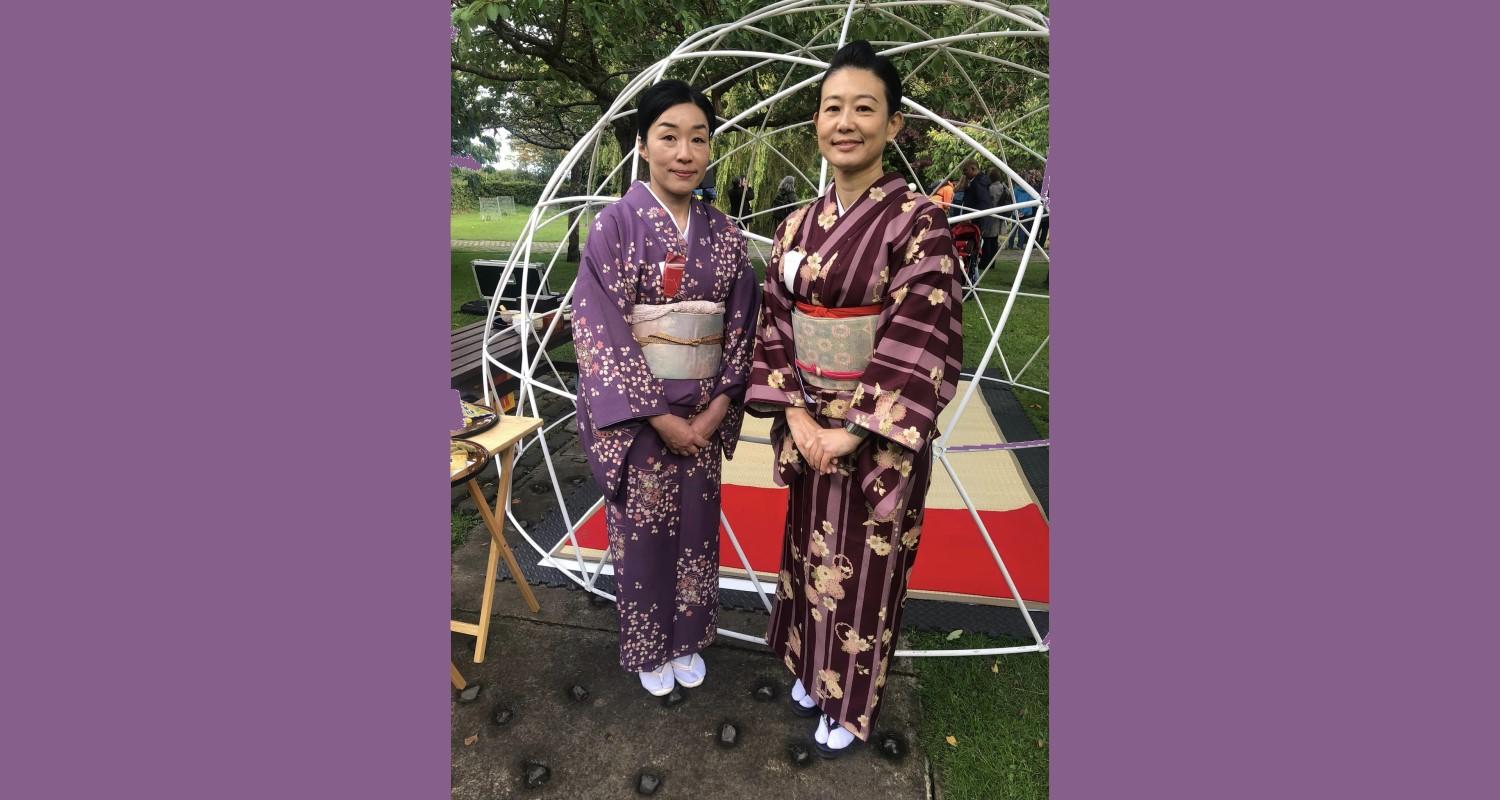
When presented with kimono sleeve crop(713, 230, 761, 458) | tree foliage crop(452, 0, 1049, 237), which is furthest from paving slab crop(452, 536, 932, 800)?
tree foliage crop(452, 0, 1049, 237)

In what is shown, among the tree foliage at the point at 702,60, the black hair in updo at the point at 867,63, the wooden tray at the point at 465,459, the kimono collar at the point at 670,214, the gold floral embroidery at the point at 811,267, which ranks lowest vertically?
the wooden tray at the point at 465,459

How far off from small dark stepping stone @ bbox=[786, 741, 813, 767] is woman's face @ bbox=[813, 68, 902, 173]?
1.74 meters

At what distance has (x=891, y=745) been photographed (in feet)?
6.86

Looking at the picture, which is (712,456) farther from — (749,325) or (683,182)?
(683,182)

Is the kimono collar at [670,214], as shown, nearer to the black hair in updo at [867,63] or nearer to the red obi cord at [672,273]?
the red obi cord at [672,273]

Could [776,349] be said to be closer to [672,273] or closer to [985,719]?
[672,273]

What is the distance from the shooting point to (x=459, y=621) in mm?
2641

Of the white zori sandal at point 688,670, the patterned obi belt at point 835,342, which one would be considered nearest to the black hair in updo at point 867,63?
the patterned obi belt at point 835,342

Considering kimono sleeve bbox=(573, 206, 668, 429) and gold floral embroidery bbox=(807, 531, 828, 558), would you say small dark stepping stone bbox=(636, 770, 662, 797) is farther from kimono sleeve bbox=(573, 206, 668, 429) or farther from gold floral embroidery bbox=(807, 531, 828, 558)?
kimono sleeve bbox=(573, 206, 668, 429)

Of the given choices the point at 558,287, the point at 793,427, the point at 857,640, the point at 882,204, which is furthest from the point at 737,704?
the point at 558,287

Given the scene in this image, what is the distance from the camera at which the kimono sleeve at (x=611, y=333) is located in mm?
1942

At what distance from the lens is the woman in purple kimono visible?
76.6 inches

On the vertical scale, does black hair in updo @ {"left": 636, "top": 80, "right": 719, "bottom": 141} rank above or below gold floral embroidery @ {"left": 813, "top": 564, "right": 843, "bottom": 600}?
above

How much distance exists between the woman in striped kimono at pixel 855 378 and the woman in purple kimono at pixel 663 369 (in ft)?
0.68
